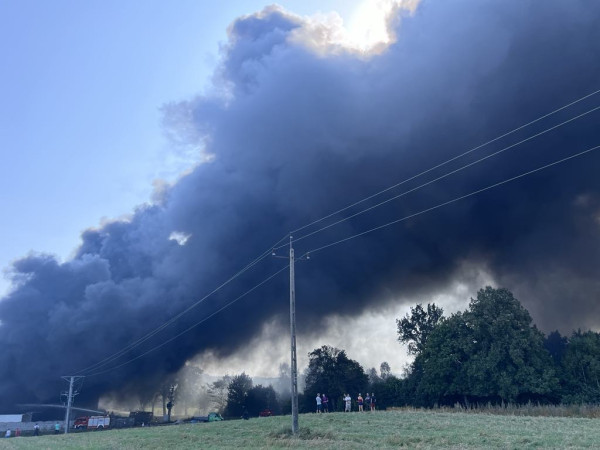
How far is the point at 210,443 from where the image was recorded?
3112cm

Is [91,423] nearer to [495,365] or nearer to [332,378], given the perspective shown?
[332,378]

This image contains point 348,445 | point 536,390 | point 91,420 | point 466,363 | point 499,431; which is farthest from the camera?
point 91,420

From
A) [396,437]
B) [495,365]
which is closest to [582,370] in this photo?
[495,365]

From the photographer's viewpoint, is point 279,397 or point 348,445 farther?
point 279,397

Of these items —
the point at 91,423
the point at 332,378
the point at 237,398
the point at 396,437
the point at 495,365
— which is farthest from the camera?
the point at 237,398

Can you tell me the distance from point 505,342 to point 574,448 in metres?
51.4

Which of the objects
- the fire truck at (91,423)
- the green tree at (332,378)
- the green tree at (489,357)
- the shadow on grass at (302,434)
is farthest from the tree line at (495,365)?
the fire truck at (91,423)

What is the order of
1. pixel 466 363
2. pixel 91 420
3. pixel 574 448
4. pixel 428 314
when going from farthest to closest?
pixel 428 314 < pixel 91 420 < pixel 466 363 < pixel 574 448

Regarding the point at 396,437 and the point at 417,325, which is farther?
the point at 417,325

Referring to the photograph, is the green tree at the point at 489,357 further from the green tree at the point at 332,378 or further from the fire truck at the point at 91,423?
the fire truck at the point at 91,423

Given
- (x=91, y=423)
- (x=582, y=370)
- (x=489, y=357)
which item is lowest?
(x=91, y=423)

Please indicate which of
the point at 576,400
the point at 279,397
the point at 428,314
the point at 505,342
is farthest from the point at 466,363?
the point at 279,397

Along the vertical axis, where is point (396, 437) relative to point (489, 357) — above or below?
below

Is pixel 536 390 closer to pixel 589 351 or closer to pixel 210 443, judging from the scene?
pixel 589 351
